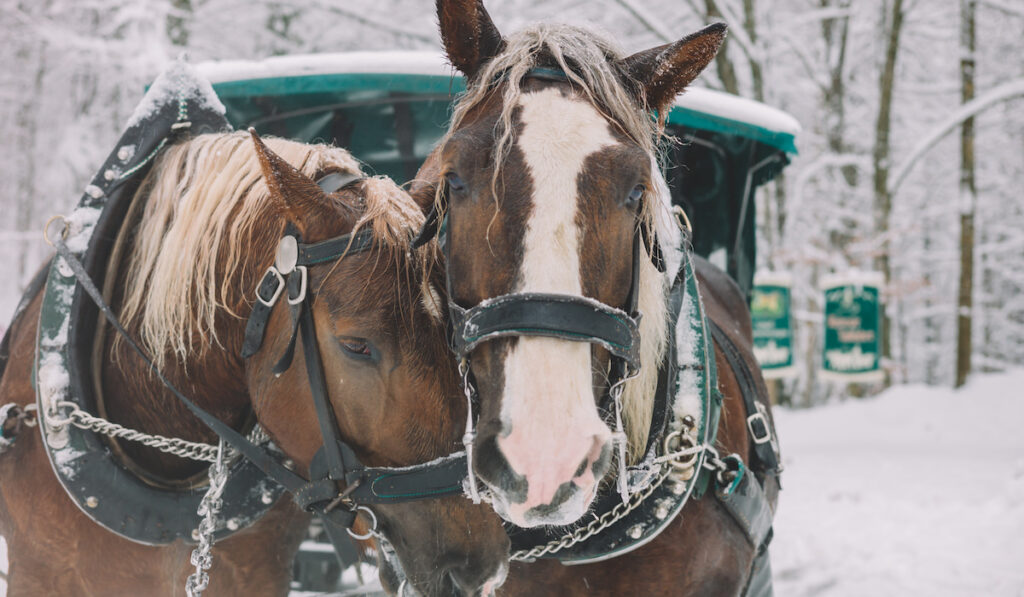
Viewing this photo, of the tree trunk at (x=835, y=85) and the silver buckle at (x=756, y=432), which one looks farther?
the tree trunk at (x=835, y=85)

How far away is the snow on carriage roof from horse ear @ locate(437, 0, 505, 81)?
141 cm

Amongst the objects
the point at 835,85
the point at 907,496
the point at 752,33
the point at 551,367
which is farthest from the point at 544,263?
the point at 835,85

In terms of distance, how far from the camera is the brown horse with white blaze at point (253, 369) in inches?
62.6

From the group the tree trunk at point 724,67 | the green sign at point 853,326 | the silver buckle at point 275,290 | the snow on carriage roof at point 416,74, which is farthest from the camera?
the tree trunk at point 724,67

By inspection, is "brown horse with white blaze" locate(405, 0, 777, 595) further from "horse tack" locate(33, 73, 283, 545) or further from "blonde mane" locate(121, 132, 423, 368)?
"horse tack" locate(33, 73, 283, 545)

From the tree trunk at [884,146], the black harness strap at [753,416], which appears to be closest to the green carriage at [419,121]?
the black harness strap at [753,416]

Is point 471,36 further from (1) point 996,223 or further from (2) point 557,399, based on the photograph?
(1) point 996,223

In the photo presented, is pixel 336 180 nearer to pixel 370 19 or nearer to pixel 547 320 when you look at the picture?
pixel 547 320

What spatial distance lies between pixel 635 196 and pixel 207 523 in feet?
4.02

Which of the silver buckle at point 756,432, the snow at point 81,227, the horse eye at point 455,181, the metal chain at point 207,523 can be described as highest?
the horse eye at point 455,181

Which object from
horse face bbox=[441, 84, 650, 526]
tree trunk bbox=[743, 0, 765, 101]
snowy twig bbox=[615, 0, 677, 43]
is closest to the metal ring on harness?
horse face bbox=[441, 84, 650, 526]

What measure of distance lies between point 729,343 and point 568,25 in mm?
1253

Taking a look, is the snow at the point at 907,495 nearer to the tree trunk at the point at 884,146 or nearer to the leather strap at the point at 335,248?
the tree trunk at the point at 884,146

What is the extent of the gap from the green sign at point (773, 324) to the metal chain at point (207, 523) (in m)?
6.49
